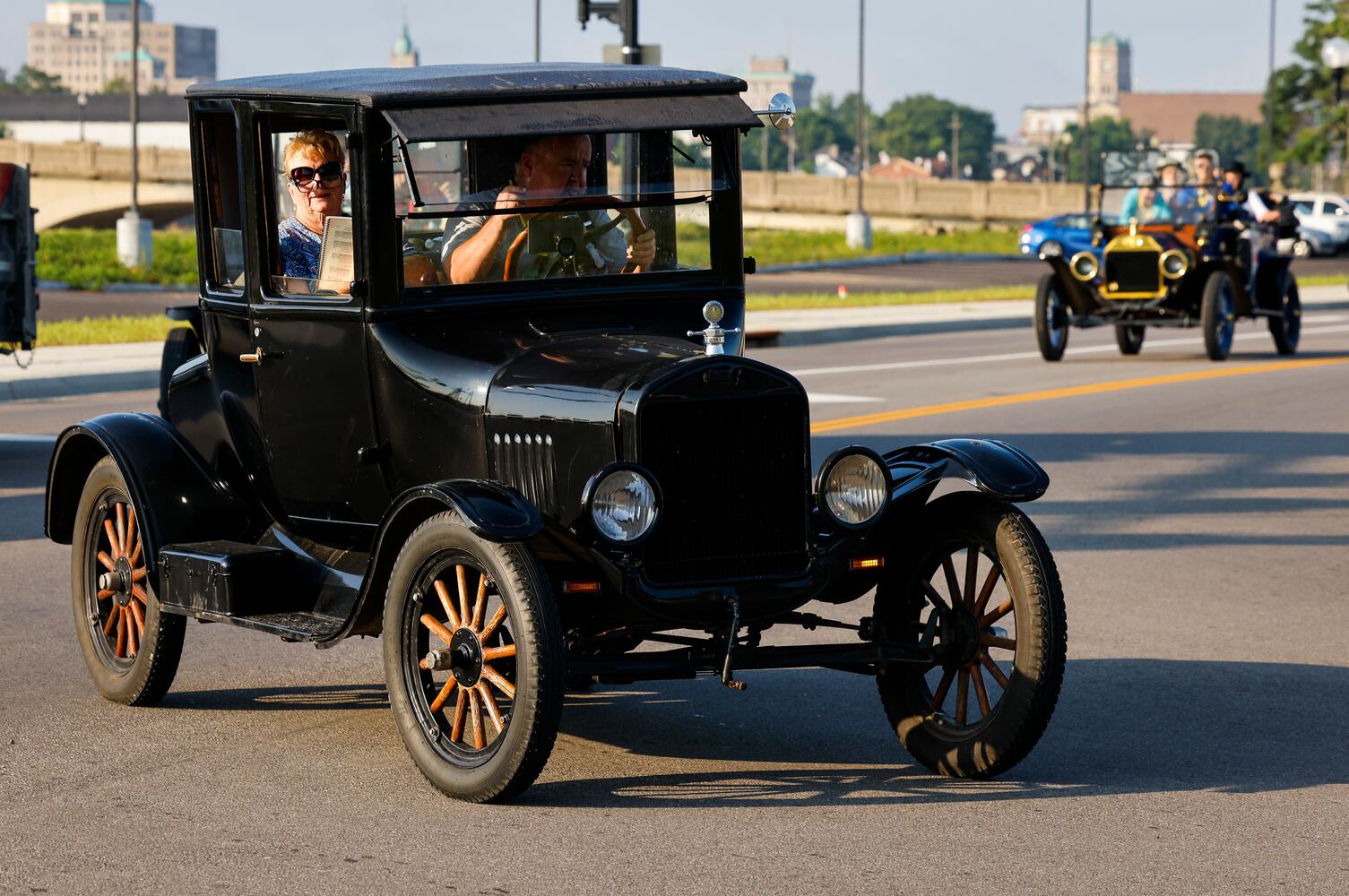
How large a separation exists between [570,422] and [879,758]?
1349 millimetres

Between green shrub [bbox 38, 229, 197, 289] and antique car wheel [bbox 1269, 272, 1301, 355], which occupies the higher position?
green shrub [bbox 38, 229, 197, 289]

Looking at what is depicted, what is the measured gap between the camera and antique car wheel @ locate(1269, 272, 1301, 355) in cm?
2159

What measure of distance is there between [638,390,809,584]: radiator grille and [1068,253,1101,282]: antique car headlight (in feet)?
49.6

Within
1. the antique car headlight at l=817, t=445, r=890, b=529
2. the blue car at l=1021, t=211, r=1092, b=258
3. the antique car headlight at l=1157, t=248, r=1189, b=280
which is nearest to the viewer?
the antique car headlight at l=817, t=445, r=890, b=529

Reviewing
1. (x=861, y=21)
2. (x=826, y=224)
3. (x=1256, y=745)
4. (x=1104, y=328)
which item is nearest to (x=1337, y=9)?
(x=826, y=224)

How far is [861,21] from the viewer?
53.8m

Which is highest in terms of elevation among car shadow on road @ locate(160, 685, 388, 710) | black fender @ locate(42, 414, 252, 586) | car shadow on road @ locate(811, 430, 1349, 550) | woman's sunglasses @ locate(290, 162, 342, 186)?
woman's sunglasses @ locate(290, 162, 342, 186)

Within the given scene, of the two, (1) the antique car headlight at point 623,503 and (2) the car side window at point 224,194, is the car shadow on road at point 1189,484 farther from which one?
(1) the antique car headlight at point 623,503

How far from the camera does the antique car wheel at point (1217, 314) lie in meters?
20.0

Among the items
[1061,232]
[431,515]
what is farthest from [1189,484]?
[1061,232]

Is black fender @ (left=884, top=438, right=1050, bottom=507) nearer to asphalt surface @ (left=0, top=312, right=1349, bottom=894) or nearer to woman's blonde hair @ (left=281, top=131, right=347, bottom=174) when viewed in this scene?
asphalt surface @ (left=0, top=312, right=1349, bottom=894)

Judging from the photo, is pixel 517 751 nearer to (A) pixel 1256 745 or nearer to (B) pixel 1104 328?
(A) pixel 1256 745

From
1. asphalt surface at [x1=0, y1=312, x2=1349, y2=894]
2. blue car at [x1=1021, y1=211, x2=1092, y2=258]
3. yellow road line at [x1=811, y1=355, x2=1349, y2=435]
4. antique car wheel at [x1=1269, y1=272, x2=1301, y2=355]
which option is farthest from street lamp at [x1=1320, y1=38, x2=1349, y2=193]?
asphalt surface at [x1=0, y1=312, x2=1349, y2=894]

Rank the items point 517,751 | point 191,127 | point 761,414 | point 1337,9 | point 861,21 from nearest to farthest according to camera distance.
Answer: point 517,751
point 761,414
point 191,127
point 861,21
point 1337,9
